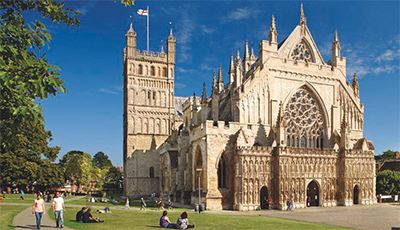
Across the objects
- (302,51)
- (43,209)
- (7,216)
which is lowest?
(7,216)

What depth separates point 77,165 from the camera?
2532 inches

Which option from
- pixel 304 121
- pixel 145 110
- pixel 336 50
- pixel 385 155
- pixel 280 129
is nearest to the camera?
pixel 280 129

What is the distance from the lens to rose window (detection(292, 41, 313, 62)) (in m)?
37.5

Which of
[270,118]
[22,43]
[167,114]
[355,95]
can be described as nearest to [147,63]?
[167,114]

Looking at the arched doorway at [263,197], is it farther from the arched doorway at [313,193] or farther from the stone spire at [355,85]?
the stone spire at [355,85]

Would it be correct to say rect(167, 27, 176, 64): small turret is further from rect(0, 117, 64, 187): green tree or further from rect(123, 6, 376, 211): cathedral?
rect(0, 117, 64, 187): green tree

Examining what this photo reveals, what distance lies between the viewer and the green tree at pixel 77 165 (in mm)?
63781

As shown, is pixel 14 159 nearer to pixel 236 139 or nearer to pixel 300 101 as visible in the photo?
pixel 236 139

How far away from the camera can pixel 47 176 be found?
42656 millimetres

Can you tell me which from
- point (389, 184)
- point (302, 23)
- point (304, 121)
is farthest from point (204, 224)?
point (389, 184)

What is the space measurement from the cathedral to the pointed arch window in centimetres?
11

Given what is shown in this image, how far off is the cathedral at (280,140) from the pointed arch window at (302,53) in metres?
0.11

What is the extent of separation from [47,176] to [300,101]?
33157 millimetres

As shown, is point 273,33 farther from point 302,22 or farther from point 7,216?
point 7,216
